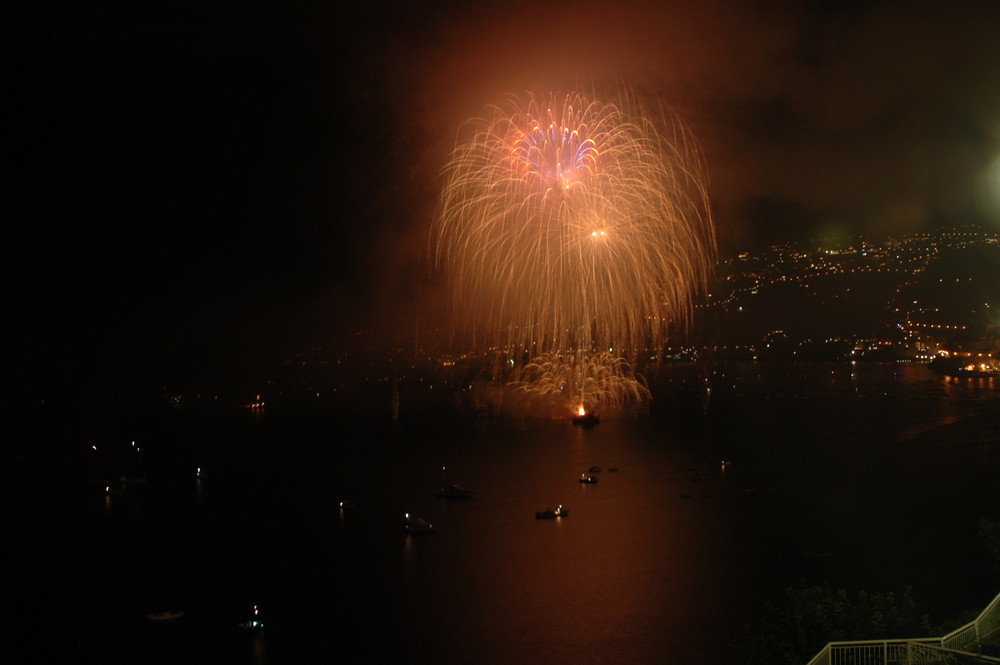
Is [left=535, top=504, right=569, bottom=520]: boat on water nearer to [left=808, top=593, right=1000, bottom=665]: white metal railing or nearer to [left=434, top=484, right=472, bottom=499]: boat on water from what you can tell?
[left=434, top=484, right=472, bottom=499]: boat on water

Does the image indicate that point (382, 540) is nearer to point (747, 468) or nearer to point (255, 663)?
point (255, 663)

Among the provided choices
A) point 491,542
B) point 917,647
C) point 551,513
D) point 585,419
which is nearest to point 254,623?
point 491,542

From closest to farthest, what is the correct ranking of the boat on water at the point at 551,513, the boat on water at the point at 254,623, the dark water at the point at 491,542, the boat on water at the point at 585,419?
the dark water at the point at 491,542 → the boat on water at the point at 254,623 → the boat on water at the point at 551,513 → the boat on water at the point at 585,419

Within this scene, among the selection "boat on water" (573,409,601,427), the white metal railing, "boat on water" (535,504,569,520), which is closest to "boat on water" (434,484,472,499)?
"boat on water" (535,504,569,520)

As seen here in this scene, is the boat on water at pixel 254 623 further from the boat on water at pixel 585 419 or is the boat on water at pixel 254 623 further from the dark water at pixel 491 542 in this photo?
the boat on water at pixel 585 419

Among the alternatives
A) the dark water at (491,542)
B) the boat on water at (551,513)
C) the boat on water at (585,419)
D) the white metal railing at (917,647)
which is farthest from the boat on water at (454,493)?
the white metal railing at (917,647)

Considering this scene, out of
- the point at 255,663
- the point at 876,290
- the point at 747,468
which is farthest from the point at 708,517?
the point at 876,290

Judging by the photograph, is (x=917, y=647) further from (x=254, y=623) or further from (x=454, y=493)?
(x=454, y=493)
